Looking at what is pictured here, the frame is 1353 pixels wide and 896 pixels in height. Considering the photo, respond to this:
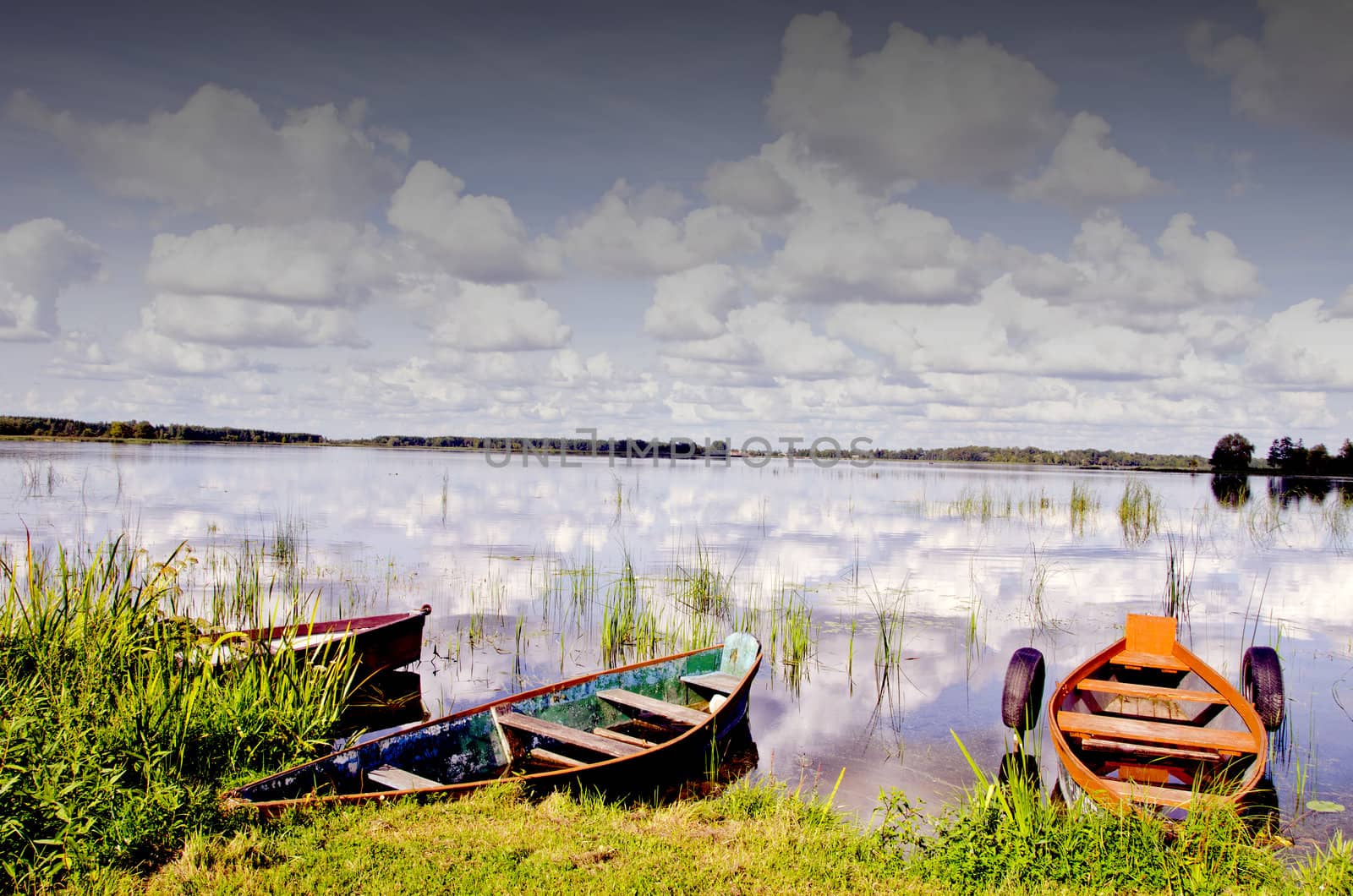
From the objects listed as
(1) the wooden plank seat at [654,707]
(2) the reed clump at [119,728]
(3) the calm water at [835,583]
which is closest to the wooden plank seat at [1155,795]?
(3) the calm water at [835,583]

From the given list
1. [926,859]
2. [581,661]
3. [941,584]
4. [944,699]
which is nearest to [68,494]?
[581,661]

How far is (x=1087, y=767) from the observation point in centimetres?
829

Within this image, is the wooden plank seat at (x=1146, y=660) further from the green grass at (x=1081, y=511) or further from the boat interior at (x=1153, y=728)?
the green grass at (x=1081, y=511)

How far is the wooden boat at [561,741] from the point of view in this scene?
7012 millimetres

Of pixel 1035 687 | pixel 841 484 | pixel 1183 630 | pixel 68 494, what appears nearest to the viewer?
pixel 1035 687

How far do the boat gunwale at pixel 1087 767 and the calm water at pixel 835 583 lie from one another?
3.16ft

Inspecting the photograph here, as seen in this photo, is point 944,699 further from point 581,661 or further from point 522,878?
point 522,878

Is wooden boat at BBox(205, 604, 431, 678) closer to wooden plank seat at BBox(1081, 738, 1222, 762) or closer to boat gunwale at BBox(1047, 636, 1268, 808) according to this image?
boat gunwale at BBox(1047, 636, 1268, 808)

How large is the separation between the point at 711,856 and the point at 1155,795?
3922 mm

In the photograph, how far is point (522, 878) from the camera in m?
5.76

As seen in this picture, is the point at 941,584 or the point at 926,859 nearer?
the point at 926,859

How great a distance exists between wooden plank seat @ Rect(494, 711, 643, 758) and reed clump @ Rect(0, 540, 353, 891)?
6.03 feet

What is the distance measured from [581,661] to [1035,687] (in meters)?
7.00

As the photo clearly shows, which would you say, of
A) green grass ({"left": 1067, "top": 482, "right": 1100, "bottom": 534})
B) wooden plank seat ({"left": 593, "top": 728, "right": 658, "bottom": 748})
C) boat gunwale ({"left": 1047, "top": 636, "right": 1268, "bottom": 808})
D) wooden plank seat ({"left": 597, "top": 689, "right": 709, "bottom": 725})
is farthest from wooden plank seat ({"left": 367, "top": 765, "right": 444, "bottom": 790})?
green grass ({"left": 1067, "top": 482, "right": 1100, "bottom": 534})
